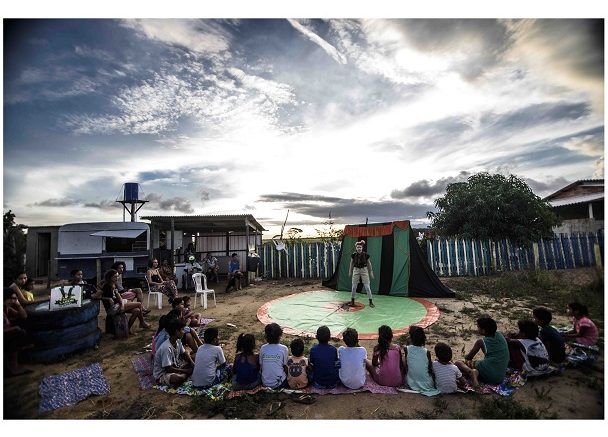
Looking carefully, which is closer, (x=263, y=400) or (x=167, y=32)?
(x=263, y=400)

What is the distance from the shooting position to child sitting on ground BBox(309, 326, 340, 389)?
3169 millimetres

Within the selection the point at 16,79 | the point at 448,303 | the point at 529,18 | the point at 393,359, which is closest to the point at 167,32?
the point at 16,79

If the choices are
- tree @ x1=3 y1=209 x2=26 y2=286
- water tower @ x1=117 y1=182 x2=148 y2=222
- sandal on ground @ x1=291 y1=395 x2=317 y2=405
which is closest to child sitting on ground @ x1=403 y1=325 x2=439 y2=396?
sandal on ground @ x1=291 y1=395 x2=317 y2=405

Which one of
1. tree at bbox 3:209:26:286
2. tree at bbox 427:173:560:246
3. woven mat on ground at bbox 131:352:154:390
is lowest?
woven mat on ground at bbox 131:352:154:390

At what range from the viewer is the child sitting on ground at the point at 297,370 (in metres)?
3.17

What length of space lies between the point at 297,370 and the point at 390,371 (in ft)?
3.30

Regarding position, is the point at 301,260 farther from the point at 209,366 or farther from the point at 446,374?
the point at 446,374

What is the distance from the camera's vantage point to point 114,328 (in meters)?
5.20

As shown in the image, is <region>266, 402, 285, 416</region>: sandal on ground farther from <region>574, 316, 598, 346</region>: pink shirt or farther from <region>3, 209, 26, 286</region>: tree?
<region>574, 316, 598, 346</region>: pink shirt

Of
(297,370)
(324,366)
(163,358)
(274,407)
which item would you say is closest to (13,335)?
(163,358)

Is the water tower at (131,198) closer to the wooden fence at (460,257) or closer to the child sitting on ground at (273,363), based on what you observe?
the wooden fence at (460,257)
